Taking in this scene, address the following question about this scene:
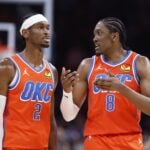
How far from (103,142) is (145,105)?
1.90 ft

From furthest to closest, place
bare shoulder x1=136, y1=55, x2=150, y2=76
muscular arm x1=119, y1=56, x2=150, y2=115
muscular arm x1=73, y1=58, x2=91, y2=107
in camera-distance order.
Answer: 1. muscular arm x1=73, y1=58, x2=91, y2=107
2. bare shoulder x1=136, y1=55, x2=150, y2=76
3. muscular arm x1=119, y1=56, x2=150, y2=115

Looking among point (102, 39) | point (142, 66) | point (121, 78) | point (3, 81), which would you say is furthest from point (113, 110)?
point (3, 81)

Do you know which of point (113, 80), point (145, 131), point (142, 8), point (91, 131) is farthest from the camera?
point (142, 8)

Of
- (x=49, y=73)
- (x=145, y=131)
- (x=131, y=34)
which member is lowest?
(x=145, y=131)

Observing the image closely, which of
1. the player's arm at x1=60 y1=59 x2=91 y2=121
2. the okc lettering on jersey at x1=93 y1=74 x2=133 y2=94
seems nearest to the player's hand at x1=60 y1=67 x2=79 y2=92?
the player's arm at x1=60 y1=59 x2=91 y2=121

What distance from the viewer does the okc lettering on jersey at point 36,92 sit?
23.0 feet

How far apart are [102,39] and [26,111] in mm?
1098

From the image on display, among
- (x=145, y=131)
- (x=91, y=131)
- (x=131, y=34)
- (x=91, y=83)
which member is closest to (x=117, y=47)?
(x=91, y=83)

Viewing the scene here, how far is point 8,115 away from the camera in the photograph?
23.0 feet

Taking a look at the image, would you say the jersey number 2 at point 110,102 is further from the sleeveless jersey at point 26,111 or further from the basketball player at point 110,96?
the sleeveless jersey at point 26,111

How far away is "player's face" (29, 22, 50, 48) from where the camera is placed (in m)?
7.20

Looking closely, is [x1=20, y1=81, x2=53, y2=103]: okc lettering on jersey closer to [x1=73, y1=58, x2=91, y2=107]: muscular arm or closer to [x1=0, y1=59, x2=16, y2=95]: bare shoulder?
[x1=0, y1=59, x2=16, y2=95]: bare shoulder

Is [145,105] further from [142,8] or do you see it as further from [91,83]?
[142,8]

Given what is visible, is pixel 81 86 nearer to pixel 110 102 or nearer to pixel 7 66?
pixel 110 102
